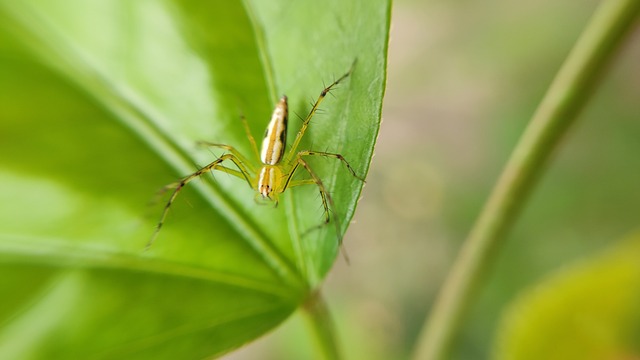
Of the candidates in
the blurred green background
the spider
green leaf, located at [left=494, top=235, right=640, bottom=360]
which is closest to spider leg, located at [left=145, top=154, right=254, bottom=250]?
the spider

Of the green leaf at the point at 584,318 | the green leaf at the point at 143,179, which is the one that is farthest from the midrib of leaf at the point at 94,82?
the green leaf at the point at 584,318

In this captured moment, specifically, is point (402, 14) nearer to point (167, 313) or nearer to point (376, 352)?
point (376, 352)

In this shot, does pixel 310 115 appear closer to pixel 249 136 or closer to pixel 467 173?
pixel 249 136

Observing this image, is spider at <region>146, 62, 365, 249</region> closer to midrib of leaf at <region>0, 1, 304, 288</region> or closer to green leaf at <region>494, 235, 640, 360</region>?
midrib of leaf at <region>0, 1, 304, 288</region>

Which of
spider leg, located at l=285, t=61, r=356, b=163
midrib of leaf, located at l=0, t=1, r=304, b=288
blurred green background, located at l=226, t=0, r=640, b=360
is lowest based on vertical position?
spider leg, located at l=285, t=61, r=356, b=163

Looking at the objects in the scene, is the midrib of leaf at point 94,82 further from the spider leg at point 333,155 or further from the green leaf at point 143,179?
the spider leg at point 333,155

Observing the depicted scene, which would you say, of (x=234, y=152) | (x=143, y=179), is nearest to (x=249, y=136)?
(x=234, y=152)

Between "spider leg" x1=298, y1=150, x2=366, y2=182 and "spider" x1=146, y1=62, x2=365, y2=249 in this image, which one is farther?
"spider" x1=146, y1=62, x2=365, y2=249
